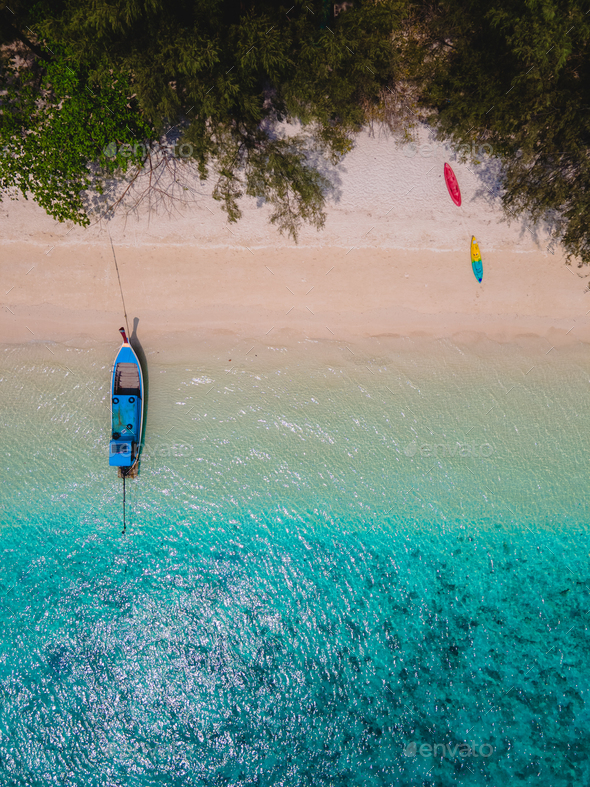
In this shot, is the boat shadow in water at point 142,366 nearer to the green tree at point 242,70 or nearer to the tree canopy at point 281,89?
the tree canopy at point 281,89

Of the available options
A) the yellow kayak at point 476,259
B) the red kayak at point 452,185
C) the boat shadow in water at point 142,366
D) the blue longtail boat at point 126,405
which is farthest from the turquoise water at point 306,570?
the red kayak at point 452,185

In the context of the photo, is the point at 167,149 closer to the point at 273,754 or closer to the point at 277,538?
the point at 277,538

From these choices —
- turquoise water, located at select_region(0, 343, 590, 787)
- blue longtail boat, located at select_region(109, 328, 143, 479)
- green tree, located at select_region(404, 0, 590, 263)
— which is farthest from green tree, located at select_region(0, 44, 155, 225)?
green tree, located at select_region(404, 0, 590, 263)

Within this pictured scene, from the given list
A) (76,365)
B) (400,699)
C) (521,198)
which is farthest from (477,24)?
(400,699)

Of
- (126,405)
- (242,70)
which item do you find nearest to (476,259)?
(242,70)

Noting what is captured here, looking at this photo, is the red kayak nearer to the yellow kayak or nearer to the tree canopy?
the tree canopy
